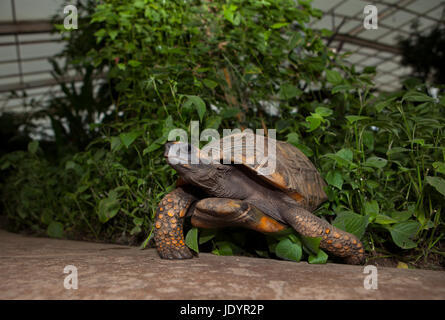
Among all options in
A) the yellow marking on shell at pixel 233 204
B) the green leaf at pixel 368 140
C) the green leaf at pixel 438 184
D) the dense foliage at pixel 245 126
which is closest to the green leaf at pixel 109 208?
the dense foliage at pixel 245 126

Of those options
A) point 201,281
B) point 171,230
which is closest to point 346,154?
point 171,230

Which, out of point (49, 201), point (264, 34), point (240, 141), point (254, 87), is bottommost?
point (49, 201)

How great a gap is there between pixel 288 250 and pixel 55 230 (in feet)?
8.56

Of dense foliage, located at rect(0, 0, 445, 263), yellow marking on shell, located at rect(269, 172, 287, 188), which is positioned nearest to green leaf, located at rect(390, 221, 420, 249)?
dense foliage, located at rect(0, 0, 445, 263)

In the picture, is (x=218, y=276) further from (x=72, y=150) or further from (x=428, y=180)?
(x=72, y=150)

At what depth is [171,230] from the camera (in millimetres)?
1759

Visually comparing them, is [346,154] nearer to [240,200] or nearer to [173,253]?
[240,200]

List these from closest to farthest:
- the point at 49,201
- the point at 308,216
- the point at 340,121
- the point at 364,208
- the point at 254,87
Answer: the point at 308,216, the point at 364,208, the point at 340,121, the point at 254,87, the point at 49,201

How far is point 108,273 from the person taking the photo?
133 cm

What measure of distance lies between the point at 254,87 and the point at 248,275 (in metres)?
2.21

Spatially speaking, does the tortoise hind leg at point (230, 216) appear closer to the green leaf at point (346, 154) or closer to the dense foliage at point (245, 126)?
the dense foliage at point (245, 126)

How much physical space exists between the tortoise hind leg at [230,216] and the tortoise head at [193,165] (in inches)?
4.4
